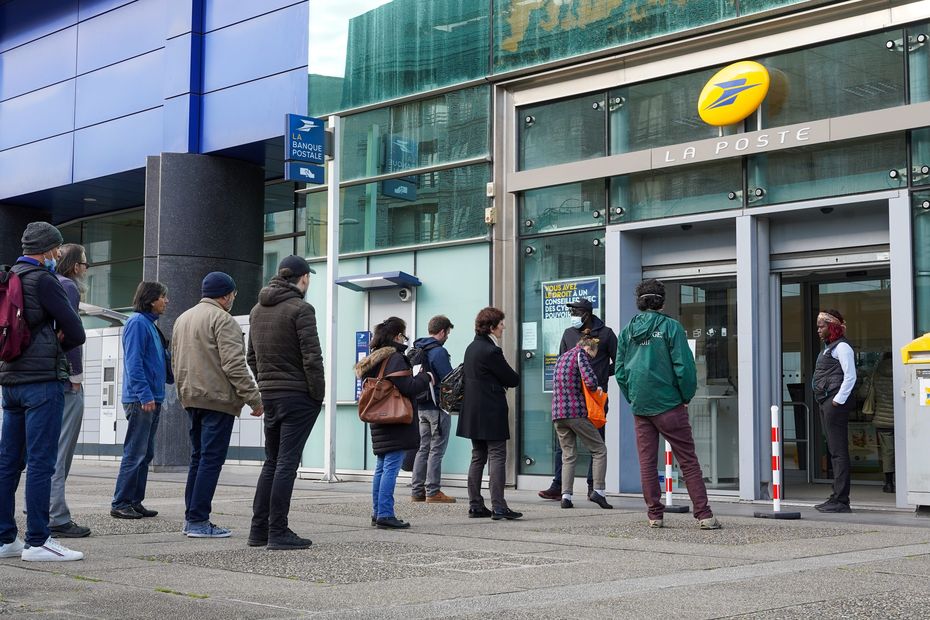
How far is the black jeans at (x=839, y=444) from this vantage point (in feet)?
35.3

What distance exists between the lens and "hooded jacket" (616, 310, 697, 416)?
9109mm

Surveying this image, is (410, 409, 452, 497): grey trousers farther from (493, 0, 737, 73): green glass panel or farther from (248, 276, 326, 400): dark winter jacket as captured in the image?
(493, 0, 737, 73): green glass panel

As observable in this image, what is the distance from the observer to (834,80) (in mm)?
11570

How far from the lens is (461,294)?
1474 centimetres

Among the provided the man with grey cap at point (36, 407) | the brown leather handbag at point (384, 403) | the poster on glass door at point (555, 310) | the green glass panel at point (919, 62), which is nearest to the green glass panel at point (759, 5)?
the green glass panel at point (919, 62)

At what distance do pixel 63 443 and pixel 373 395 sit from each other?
2324mm

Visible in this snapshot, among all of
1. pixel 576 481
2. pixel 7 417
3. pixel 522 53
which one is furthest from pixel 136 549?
pixel 522 53

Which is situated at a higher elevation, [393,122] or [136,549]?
[393,122]

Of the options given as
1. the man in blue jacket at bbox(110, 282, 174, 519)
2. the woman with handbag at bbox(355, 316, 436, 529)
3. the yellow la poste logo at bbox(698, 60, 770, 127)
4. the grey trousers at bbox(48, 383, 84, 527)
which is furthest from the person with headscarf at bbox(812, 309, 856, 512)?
the grey trousers at bbox(48, 383, 84, 527)

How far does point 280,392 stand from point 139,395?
2.40 metres

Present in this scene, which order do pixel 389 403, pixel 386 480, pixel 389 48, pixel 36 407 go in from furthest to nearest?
pixel 389 48 < pixel 386 480 < pixel 389 403 < pixel 36 407

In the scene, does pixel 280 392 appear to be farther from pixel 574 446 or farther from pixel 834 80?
pixel 834 80

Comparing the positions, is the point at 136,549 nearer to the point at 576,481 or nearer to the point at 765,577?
the point at 765,577

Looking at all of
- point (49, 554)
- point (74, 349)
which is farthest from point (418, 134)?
point (49, 554)
